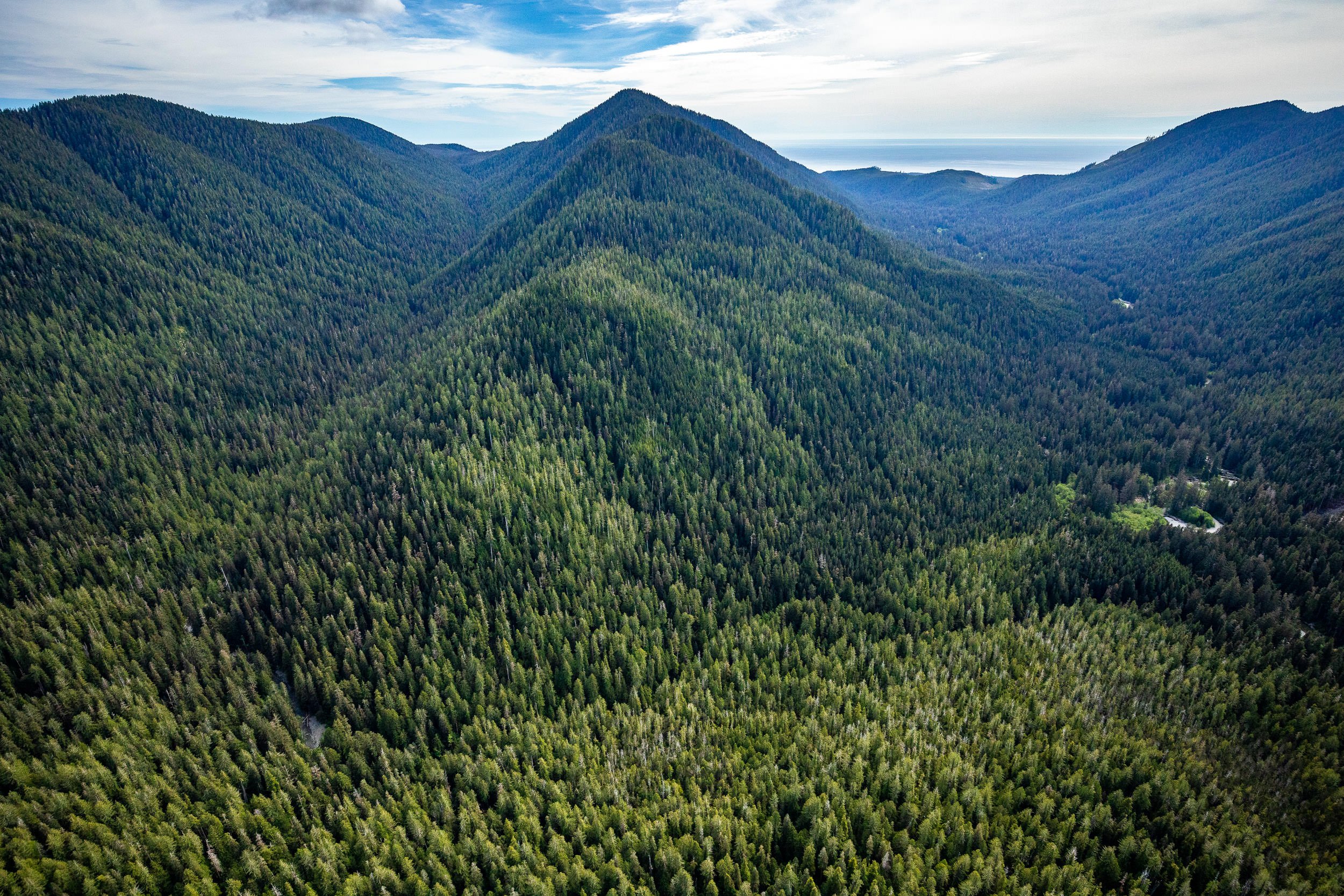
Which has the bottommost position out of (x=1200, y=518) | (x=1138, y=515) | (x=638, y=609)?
(x=638, y=609)

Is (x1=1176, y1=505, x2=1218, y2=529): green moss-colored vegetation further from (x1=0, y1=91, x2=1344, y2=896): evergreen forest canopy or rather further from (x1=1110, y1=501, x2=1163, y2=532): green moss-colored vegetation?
(x1=0, y1=91, x2=1344, y2=896): evergreen forest canopy

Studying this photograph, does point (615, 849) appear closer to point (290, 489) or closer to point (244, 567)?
point (244, 567)

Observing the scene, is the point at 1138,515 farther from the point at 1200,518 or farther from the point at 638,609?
the point at 638,609

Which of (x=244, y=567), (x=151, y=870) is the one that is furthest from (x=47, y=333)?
(x=151, y=870)

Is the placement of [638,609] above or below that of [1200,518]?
below

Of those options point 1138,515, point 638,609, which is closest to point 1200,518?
point 1138,515

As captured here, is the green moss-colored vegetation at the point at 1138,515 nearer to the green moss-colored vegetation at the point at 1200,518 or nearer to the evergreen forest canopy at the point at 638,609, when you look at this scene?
the evergreen forest canopy at the point at 638,609

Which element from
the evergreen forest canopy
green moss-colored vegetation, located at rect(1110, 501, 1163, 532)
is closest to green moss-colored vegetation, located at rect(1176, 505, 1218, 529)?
green moss-colored vegetation, located at rect(1110, 501, 1163, 532)

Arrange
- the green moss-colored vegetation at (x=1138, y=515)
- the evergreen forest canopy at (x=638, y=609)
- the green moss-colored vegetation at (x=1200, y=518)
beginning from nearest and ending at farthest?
the evergreen forest canopy at (x=638, y=609) < the green moss-colored vegetation at (x=1138, y=515) < the green moss-colored vegetation at (x=1200, y=518)

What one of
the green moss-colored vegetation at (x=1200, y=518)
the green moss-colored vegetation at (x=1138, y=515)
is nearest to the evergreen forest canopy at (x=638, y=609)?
the green moss-colored vegetation at (x=1138, y=515)
